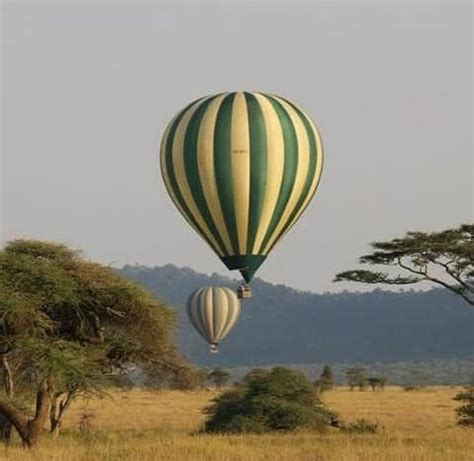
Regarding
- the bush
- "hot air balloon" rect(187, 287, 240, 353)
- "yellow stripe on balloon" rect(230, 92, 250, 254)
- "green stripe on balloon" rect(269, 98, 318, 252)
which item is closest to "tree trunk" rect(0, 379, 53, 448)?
"yellow stripe on balloon" rect(230, 92, 250, 254)

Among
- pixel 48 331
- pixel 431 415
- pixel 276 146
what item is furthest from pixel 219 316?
pixel 48 331

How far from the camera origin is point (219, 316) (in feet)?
218

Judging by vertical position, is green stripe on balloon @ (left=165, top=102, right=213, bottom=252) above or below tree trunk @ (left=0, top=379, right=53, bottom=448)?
above

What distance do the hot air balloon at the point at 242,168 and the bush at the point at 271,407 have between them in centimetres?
478

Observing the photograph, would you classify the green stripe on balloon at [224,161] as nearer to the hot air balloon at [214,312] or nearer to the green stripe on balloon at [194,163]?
the green stripe on balloon at [194,163]

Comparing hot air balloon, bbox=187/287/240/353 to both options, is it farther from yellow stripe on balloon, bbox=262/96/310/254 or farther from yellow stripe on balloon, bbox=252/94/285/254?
yellow stripe on balloon, bbox=252/94/285/254

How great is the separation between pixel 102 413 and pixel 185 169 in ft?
89.3

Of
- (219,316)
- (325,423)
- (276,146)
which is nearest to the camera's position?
(276,146)

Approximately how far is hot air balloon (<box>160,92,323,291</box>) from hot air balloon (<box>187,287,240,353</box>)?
109 feet

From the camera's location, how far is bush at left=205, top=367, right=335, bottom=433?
A: 32719 millimetres

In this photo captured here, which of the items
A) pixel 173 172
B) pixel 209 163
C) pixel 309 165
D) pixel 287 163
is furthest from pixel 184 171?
pixel 309 165

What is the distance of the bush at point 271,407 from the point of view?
107 feet

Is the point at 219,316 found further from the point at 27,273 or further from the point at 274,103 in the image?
the point at 27,273

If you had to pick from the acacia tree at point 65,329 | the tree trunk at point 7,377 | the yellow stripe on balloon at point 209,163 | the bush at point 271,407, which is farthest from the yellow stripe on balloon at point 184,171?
the tree trunk at point 7,377
